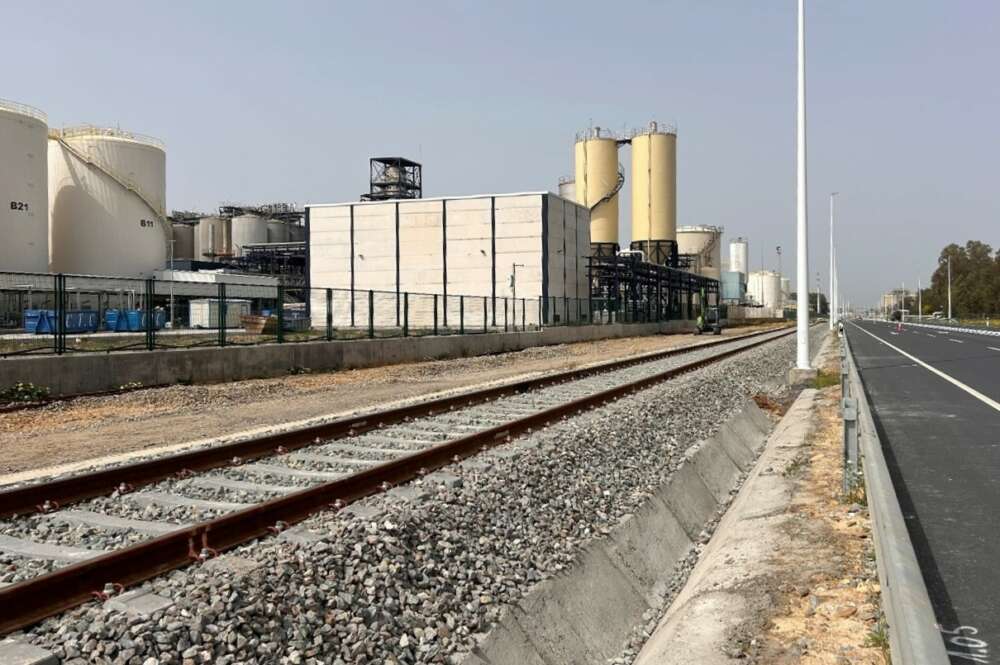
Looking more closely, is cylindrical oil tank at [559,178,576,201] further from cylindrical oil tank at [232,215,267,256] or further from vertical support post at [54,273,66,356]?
vertical support post at [54,273,66,356]

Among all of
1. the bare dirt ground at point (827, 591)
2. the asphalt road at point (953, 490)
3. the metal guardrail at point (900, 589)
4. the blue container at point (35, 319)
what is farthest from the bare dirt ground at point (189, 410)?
the asphalt road at point (953, 490)

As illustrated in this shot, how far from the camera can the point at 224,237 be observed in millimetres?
91938

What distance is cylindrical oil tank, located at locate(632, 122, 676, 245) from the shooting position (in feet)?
270

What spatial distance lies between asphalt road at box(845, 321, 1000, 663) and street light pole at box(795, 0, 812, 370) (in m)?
1.90

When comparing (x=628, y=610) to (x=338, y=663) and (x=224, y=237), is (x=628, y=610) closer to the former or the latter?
(x=338, y=663)

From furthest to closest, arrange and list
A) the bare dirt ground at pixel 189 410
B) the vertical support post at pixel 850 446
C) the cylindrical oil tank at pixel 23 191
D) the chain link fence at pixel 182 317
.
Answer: the cylindrical oil tank at pixel 23 191
the chain link fence at pixel 182 317
the bare dirt ground at pixel 189 410
the vertical support post at pixel 850 446

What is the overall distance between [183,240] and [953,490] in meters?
99.9

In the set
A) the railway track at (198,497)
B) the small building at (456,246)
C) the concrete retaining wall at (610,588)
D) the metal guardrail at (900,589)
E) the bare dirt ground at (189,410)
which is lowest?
the concrete retaining wall at (610,588)

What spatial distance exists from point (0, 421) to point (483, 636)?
1126 centimetres

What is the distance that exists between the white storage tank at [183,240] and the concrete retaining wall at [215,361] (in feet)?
246

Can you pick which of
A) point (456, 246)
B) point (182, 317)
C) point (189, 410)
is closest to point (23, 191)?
point (456, 246)

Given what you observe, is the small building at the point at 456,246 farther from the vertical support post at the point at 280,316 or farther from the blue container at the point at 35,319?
the blue container at the point at 35,319

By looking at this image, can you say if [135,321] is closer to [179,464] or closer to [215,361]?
[215,361]

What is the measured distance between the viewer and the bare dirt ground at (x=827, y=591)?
4496mm
